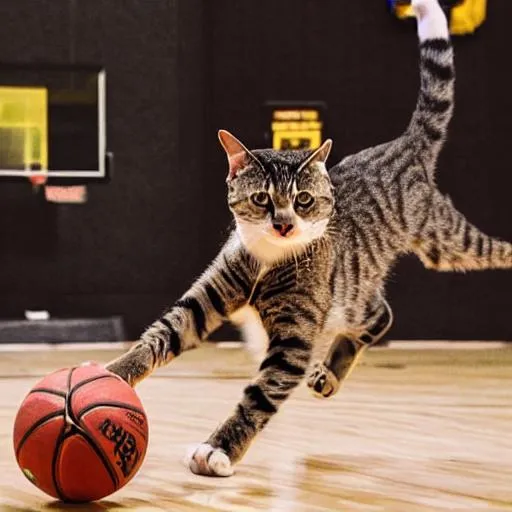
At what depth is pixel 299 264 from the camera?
7.73 feet

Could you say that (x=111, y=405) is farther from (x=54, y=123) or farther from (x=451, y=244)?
(x=54, y=123)

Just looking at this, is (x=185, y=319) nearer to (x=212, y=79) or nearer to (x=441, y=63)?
(x=441, y=63)

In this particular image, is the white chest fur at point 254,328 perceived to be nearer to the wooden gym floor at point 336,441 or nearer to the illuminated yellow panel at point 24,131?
the wooden gym floor at point 336,441

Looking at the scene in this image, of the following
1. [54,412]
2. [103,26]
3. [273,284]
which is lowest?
[54,412]

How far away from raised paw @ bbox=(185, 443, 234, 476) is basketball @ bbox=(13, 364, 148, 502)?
26 cm

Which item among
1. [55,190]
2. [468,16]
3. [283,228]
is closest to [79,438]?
[283,228]

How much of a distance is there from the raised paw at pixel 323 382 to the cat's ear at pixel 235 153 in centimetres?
65

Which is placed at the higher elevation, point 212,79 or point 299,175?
point 212,79

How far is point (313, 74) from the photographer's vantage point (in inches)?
186

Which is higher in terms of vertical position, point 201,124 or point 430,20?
point 430,20

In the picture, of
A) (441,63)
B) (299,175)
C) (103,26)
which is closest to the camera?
(299,175)

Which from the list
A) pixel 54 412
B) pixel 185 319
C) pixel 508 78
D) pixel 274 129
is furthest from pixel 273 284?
pixel 508 78

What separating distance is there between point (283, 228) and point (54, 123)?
274 cm

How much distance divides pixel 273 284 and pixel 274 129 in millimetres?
2444
